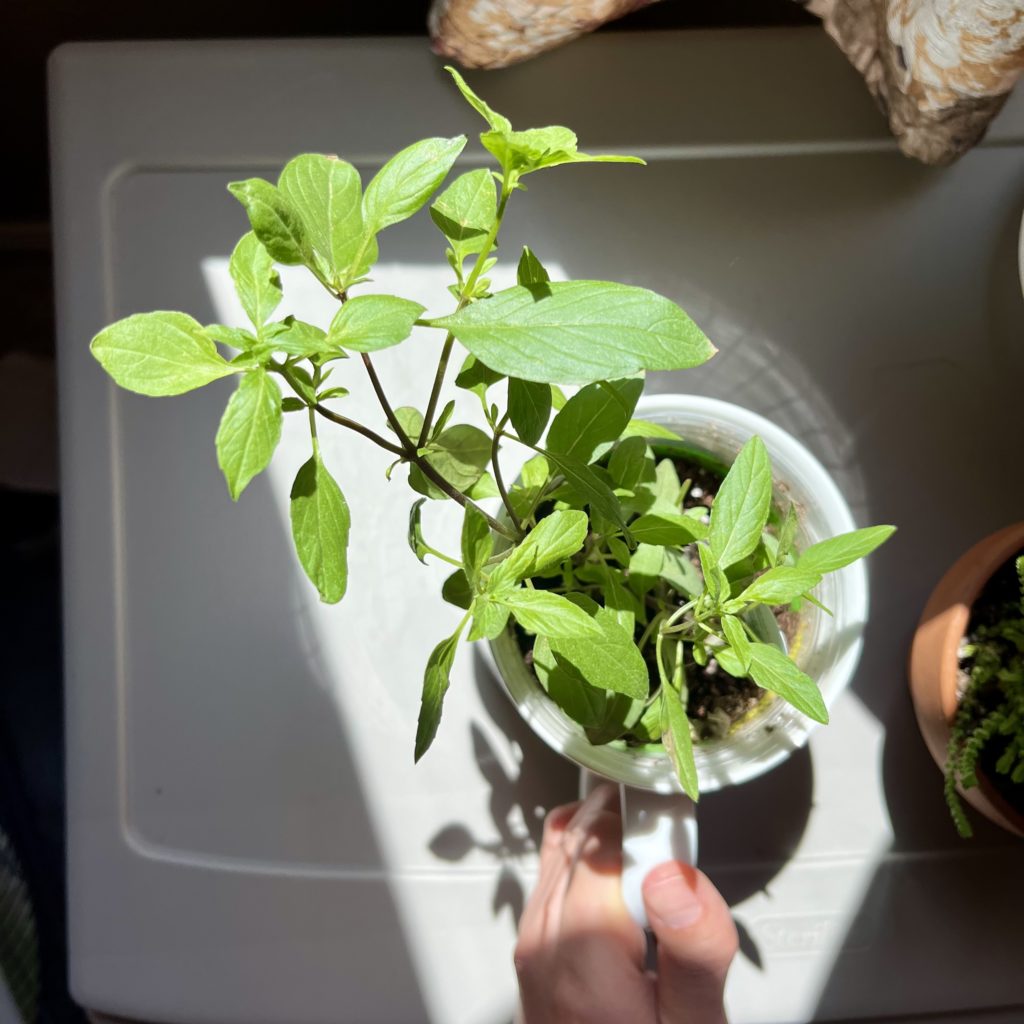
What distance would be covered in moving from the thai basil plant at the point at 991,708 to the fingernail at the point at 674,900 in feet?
0.56

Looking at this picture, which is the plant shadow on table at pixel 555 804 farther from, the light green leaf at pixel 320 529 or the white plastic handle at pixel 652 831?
the light green leaf at pixel 320 529

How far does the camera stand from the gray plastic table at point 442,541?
69 cm

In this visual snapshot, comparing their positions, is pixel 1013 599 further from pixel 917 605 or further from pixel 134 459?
pixel 134 459

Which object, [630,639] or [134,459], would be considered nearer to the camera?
[630,639]

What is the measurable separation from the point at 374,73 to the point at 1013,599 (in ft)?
1.94

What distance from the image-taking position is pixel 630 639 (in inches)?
15.6

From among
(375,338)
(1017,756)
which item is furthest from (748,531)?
(1017,756)

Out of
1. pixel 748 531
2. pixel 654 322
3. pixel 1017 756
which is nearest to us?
pixel 654 322

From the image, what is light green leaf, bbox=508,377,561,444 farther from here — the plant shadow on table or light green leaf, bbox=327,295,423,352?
the plant shadow on table

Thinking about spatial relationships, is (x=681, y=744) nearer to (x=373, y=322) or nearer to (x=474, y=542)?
(x=474, y=542)

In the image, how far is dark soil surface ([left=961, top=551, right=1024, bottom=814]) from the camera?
2.03 feet

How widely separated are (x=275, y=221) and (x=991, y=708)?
552 millimetres

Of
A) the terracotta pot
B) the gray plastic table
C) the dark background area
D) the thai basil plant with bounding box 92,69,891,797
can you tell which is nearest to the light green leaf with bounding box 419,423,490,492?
the thai basil plant with bounding box 92,69,891,797

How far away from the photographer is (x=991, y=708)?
63 cm
